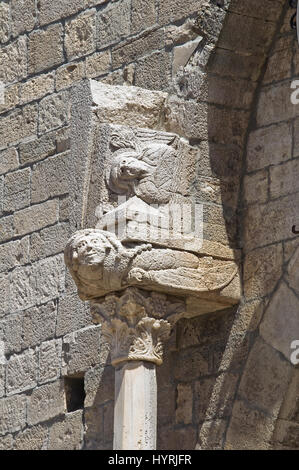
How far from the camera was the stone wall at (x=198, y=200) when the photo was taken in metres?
7.24

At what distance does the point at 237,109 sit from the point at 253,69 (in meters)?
0.21

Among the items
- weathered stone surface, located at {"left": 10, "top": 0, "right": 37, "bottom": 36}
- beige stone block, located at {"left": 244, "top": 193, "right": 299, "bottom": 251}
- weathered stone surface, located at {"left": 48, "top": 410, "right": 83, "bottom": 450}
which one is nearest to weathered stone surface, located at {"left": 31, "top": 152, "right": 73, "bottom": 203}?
weathered stone surface, located at {"left": 10, "top": 0, "right": 37, "bottom": 36}

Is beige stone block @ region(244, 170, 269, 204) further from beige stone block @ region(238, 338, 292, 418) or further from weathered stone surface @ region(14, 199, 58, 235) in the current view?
weathered stone surface @ region(14, 199, 58, 235)

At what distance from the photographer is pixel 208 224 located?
7.38 metres

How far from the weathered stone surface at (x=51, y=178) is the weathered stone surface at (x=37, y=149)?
45 millimetres

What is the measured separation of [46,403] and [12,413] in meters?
0.27

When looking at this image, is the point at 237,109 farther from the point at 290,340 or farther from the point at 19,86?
the point at 19,86

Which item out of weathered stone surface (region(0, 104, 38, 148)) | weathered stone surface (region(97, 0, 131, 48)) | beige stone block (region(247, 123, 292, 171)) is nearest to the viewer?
beige stone block (region(247, 123, 292, 171))

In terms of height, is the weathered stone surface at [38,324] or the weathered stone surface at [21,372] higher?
the weathered stone surface at [38,324]

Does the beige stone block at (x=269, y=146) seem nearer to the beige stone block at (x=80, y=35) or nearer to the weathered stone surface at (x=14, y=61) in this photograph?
the beige stone block at (x=80, y=35)

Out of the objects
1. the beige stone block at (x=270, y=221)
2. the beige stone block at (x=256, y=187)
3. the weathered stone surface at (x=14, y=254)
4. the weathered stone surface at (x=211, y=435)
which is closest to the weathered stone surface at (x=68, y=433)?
the weathered stone surface at (x=211, y=435)

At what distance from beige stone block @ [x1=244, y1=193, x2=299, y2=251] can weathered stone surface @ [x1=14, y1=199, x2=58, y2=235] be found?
144 cm

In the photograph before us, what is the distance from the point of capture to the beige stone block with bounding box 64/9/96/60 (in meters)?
8.66

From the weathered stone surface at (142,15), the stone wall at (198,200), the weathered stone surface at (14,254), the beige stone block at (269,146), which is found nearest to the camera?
the stone wall at (198,200)
